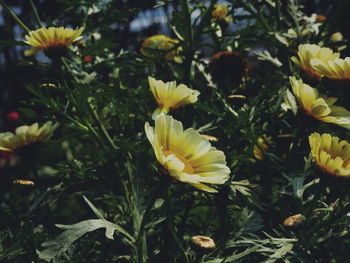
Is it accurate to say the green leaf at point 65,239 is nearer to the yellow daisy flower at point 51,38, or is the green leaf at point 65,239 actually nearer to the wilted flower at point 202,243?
the wilted flower at point 202,243

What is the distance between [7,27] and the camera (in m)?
1.37

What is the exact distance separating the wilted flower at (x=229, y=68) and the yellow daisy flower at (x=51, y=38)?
434 mm

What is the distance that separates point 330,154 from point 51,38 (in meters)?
0.72

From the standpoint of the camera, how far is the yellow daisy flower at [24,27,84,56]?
1.09 m

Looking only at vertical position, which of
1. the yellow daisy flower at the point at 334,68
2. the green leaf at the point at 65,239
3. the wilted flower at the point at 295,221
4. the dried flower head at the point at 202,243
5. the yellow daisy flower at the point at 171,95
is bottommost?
the wilted flower at the point at 295,221

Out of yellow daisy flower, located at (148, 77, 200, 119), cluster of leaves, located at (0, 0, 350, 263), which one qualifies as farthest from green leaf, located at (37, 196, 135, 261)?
yellow daisy flower, located at (148, 77, 200, 119)

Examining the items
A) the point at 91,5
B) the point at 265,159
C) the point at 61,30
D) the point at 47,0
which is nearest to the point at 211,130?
the point at 265,159

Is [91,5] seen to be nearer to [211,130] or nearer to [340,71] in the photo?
[211,130]

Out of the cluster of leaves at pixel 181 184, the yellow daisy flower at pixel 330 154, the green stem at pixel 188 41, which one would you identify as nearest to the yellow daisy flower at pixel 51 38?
the cluster of leaves at pixel 181 184

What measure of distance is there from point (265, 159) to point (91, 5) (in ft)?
2.70

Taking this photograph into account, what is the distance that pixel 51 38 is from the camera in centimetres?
110

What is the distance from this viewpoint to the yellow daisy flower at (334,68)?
1008 millimetres

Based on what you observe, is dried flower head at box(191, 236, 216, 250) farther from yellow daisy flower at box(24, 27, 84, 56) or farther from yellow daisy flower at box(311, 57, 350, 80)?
yellow daisy flower at box(24, 27, 84, 56)

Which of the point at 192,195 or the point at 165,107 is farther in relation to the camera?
the point at 192,195
